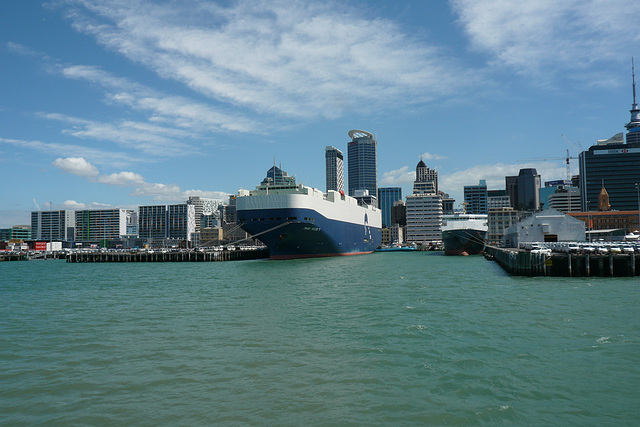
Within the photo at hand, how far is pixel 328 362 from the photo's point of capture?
40.6ft

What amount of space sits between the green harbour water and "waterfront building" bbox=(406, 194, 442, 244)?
167 metres

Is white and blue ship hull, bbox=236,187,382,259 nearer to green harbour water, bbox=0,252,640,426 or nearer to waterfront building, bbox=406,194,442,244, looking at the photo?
green harbour water, bbox=0,252,640,426

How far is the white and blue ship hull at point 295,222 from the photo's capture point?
194 feet

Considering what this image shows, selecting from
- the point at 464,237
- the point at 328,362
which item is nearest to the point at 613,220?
the point at 464,237

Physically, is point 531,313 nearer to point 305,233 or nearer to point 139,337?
point 139,337

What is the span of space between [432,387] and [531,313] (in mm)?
10831

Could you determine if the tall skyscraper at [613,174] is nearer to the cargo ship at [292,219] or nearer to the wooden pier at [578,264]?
the cargo ship at [292,219]

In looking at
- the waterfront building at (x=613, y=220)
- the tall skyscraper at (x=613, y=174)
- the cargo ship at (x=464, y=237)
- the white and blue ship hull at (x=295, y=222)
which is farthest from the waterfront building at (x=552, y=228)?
the tall skyscraper at (x=613, y=174)

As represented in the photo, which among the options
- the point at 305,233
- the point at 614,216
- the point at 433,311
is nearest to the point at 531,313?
the point at 433,311

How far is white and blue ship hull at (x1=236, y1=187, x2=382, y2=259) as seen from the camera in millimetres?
59094

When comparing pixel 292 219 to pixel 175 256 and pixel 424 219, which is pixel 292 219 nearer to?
pixel 175 256

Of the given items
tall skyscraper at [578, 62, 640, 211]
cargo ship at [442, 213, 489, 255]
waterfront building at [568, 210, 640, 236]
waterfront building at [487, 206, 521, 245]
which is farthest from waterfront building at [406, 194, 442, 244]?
cargo ship at [442, 213, 489, 255]

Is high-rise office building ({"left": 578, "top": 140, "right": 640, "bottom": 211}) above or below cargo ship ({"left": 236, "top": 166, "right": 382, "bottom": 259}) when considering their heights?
above

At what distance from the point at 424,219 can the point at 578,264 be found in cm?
15638
